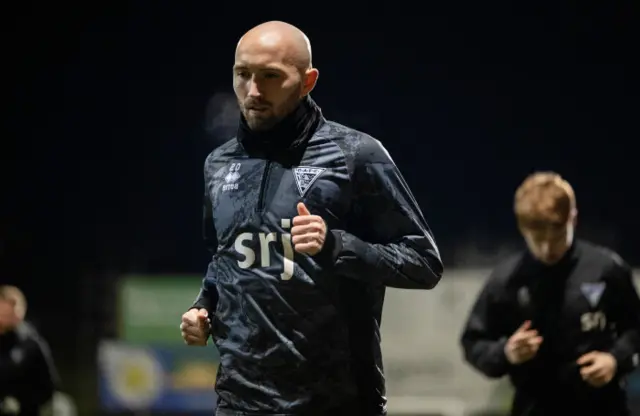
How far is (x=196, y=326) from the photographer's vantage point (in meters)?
2.08

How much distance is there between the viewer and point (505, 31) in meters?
5.87

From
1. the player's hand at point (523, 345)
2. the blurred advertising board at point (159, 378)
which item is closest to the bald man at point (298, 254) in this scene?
the player's hand at point (523, 345)

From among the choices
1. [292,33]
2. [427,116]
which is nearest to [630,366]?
[292,33]

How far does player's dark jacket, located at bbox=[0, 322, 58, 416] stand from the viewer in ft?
15.9

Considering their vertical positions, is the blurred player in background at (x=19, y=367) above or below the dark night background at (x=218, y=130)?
below

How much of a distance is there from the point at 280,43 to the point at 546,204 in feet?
4.02

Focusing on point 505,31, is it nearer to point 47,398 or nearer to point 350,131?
point 47,398

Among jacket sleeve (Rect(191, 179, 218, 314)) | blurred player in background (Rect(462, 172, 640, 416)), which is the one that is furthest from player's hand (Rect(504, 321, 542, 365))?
jacket sleeve (Rect(191, 179, 218, 314))

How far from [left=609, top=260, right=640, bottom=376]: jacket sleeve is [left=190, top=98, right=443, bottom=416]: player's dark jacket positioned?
117 centimetres

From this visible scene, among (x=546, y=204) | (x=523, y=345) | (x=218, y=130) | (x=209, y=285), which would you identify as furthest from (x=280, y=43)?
(x=218, y=130)

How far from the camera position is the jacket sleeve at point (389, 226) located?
2014 millimetres

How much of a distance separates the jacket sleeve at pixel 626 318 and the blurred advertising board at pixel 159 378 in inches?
103

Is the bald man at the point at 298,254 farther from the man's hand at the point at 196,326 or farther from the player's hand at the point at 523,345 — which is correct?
the player's hand at the point at 523,345

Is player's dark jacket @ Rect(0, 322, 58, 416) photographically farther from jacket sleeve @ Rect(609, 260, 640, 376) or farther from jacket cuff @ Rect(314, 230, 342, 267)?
jacket cuff @ Rect(314, 230, 342, 267)
